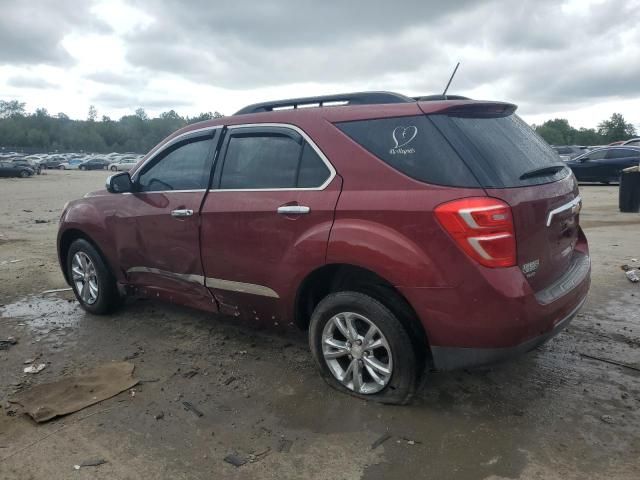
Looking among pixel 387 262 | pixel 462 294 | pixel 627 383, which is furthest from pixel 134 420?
pixel 627 383

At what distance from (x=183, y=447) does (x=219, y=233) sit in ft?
4.84

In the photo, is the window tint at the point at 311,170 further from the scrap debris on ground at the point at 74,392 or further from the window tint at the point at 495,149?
→ the scrap debris on ground at the point at 74,392

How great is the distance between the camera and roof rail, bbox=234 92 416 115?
134 inches

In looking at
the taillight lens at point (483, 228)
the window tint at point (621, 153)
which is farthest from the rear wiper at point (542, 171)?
the window tint at point (621, 153)

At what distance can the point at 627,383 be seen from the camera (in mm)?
3441

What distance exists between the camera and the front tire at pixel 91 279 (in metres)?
4.95

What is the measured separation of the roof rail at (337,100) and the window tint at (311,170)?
430mm

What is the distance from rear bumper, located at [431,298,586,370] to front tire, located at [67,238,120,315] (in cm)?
322

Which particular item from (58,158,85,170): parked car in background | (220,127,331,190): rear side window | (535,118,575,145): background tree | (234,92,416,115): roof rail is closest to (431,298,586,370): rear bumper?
(220,127,331,190): rear side window

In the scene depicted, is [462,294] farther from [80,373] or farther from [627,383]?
[80,373]

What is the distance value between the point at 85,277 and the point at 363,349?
315 centimetres

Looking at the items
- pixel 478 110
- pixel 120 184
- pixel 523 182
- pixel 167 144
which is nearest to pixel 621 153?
pixel 478 110

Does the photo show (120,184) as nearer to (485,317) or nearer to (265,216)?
(265,216)

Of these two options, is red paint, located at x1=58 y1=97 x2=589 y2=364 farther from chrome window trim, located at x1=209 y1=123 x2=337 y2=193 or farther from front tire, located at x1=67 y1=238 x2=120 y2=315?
front tire, located at x1=67 y1=238 x2=120 y2=315
